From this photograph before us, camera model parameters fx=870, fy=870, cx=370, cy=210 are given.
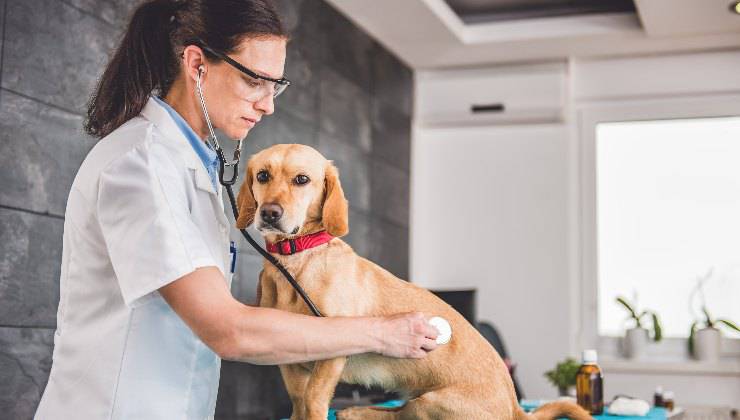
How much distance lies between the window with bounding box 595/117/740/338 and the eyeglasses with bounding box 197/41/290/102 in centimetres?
425

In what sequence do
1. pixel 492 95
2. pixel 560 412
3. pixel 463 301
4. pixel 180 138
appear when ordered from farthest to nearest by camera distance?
1. pixel 492 95
2. pixel 463 301
3. pixel 560 412
4. pixel 180 138

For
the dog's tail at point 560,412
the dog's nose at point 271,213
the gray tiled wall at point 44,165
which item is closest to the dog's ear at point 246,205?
the dog's nose at point 271,213

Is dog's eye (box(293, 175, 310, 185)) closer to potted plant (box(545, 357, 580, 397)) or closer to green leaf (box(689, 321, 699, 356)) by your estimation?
potted plant (box(545, 357, 580, 397))

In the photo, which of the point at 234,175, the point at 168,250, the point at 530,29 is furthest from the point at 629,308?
the point at 168,250

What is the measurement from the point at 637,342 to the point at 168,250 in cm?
433

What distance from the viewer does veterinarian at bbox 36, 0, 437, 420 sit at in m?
1.20

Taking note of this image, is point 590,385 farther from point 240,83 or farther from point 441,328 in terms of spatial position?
point 240,83

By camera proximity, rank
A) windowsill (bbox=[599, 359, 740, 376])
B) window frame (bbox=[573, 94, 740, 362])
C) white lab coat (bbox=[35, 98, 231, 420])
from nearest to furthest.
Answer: white lab coat (bbox=[35, 98, 231, 420]), windowsill (bbox=[599, 359, 740, 376]), window frame (bbox=[573, 94, 740, 362])

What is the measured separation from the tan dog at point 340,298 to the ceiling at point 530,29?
2.99 meters

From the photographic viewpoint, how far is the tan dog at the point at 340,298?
154cm

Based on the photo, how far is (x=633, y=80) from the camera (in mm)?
5301

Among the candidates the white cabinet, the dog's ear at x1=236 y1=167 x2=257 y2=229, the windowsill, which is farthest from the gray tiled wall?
the windowsill

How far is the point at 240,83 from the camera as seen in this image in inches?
55.1

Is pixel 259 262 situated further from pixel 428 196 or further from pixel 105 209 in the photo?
pixel 105 209
